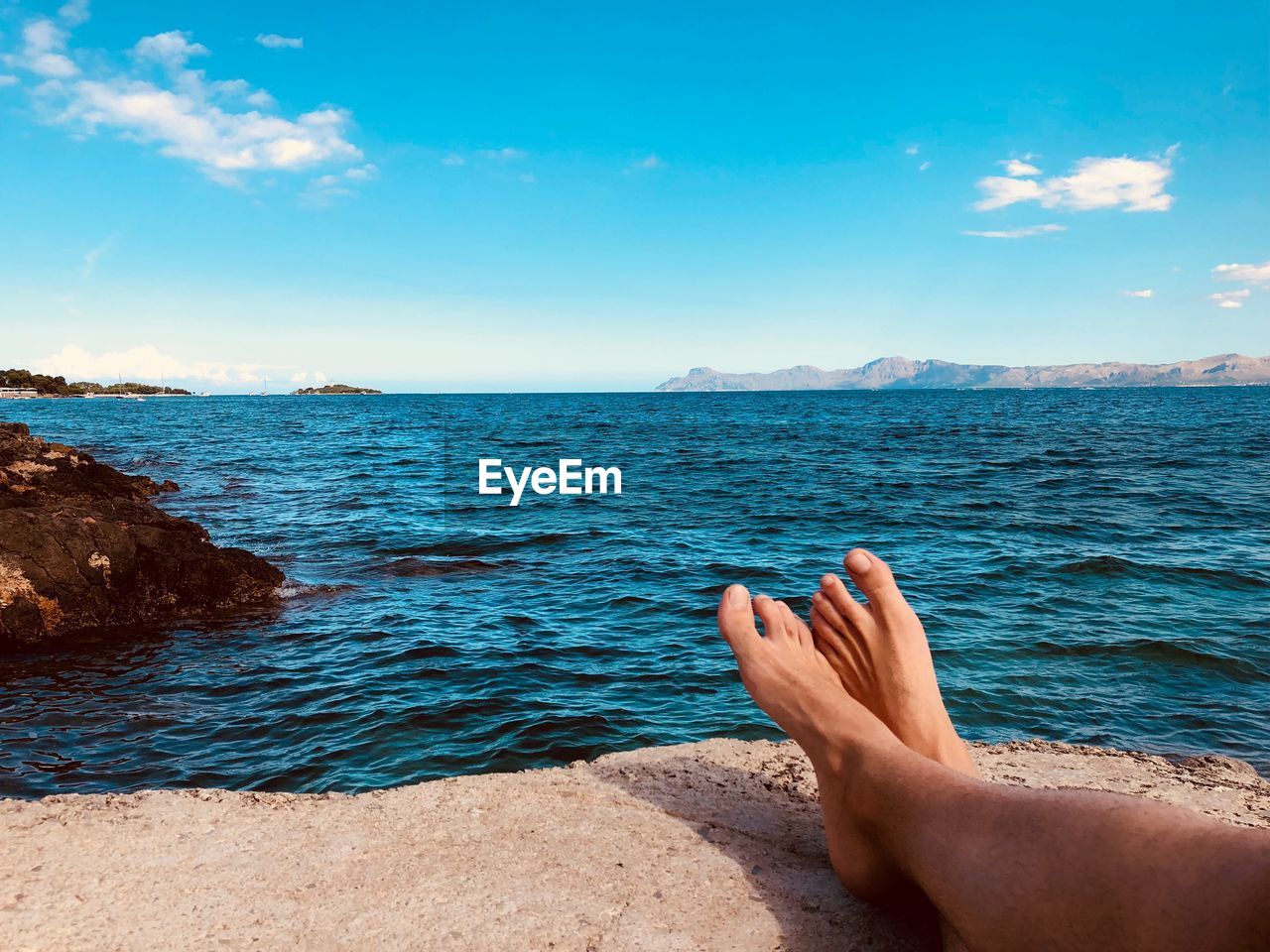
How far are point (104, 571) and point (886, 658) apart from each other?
8383mm

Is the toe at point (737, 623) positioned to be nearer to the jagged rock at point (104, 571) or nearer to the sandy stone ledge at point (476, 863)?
the sandy stone ledge at point (476, 863)

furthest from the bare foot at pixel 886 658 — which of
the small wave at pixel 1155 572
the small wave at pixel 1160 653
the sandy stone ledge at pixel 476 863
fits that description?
the small wave at pixel 1155 572

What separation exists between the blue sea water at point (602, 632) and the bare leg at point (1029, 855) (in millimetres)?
2907

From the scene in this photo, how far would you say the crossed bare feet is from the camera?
252 centimetres

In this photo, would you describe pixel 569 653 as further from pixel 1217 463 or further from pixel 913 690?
pixel 1217 463

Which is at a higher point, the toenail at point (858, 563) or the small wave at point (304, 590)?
the toenail at point (858, 563)

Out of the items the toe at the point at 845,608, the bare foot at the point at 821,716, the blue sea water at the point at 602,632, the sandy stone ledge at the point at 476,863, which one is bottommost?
the blue sea water at the point at 602,632

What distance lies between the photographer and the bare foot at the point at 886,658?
2.90 m

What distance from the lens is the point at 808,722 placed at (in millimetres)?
2789

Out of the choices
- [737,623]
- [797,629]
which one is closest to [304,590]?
[737,623]

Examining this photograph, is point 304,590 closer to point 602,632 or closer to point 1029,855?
point 602,632

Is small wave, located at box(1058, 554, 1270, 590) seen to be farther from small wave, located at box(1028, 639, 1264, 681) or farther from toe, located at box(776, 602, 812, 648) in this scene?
toe, located at box(776, 602, 812, 648)

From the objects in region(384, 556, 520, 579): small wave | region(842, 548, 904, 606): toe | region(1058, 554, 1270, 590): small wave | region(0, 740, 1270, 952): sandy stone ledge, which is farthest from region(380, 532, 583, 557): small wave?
region(842, 548, 904, 606): toe

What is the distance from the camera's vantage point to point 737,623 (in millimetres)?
3381
